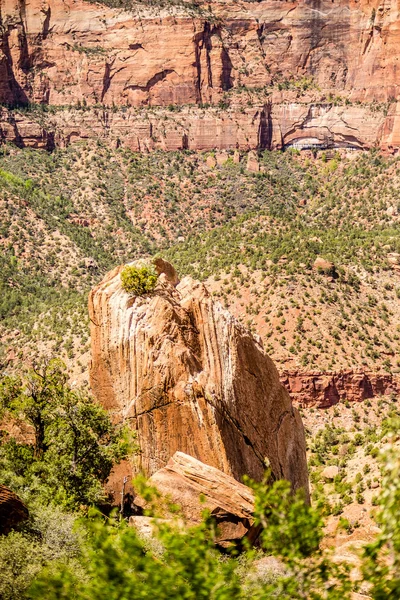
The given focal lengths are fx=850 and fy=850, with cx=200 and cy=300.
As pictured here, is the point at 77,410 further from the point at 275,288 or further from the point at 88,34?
the point at 88,34

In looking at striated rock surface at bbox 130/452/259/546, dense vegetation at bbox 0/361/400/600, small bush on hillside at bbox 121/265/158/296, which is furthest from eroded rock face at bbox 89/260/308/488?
striated rock surface at bbox 130/452/259/546

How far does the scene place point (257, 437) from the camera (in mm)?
32938

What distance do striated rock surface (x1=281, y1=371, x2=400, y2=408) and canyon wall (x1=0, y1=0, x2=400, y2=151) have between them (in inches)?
3053

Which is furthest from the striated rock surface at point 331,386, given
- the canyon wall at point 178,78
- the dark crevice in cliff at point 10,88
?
the dark crevice in cliff at point 10,88

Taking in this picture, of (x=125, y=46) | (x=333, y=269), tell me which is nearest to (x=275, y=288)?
(x=333, y=269)

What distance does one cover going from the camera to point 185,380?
1214 inches

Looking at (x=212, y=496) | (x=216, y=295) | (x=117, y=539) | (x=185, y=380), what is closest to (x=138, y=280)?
(x=185, y=380)

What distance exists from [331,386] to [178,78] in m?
89.5

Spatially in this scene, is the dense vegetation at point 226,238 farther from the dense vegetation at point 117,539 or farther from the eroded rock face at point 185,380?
the dense vegetation at point 117,539

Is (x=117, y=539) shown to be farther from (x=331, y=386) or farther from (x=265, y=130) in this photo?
(x=265, y=130)

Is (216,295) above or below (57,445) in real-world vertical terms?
below

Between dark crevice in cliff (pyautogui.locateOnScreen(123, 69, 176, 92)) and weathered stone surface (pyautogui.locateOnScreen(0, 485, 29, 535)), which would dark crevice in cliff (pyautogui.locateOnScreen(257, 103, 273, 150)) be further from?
weathered stone surface (pyautogui.locateOnScreen(0, 485, 29, 535))

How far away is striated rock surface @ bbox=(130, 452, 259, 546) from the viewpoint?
26.5m

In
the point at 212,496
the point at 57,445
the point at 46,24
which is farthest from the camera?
the point at 46,24
